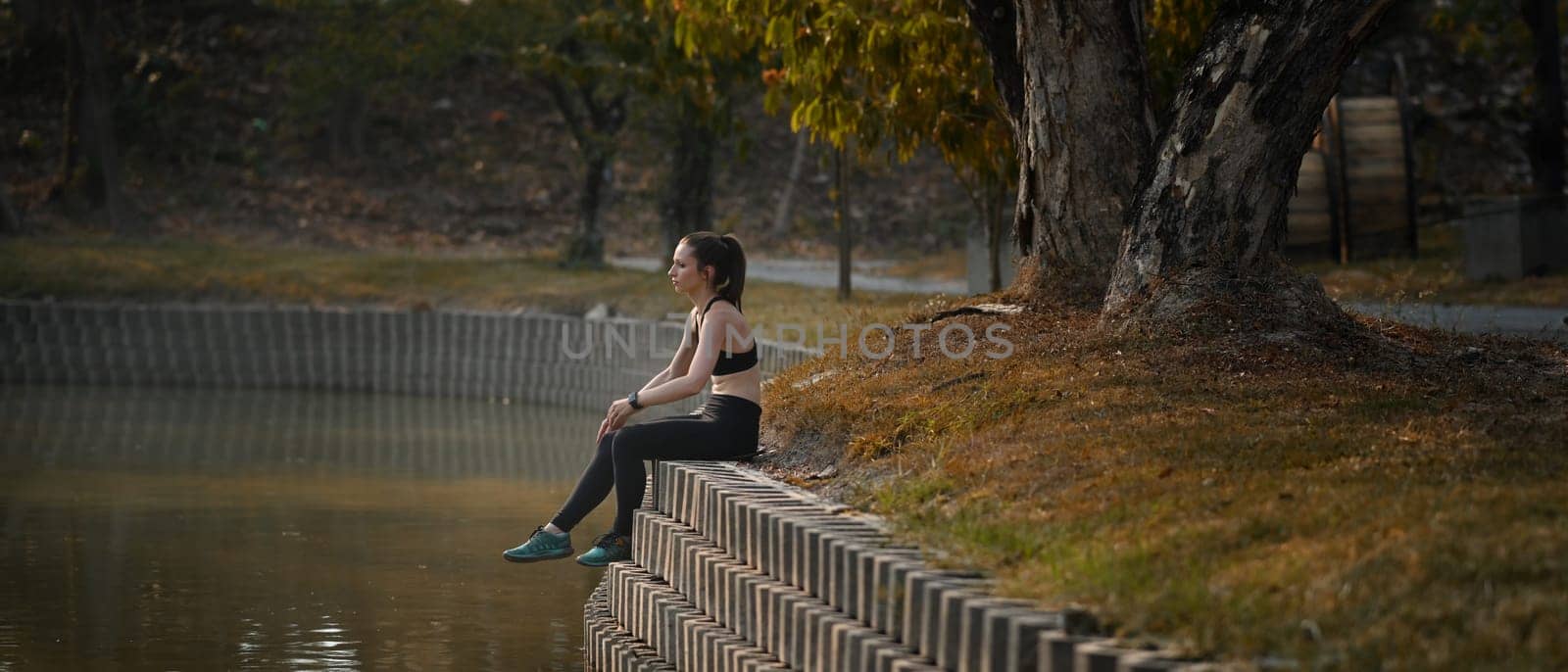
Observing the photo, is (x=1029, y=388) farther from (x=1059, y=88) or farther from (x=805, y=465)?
(x=1059, y=88)

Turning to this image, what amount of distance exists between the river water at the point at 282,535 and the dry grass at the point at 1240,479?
1.72 m

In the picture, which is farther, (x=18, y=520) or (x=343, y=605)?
(x=18, y=520)

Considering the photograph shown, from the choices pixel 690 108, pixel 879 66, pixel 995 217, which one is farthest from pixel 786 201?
pixel 879 66

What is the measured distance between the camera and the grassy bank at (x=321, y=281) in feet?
63.9

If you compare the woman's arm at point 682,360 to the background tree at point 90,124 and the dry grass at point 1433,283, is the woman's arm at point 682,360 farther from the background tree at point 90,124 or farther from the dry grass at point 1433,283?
the background tree at point 90,124

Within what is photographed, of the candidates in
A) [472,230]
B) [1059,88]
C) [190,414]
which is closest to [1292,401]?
[1059,88]

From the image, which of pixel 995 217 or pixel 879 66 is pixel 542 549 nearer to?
pixel 879 66

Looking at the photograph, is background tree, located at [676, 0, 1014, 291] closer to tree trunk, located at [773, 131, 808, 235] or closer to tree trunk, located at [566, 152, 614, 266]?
tree trunk, located at [566, 152, 614, 266]

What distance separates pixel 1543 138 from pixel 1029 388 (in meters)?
13.9

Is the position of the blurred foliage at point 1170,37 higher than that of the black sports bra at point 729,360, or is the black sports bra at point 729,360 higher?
the blurred foliage at point 1170,37

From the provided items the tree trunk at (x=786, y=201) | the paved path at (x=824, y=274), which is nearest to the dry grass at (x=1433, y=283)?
the paved path at (x=824, y=274)

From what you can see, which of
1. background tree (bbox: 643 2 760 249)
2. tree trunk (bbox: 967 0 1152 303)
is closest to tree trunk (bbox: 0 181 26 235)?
background tree (bbox: 643 2 760 249)

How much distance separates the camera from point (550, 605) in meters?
9.22

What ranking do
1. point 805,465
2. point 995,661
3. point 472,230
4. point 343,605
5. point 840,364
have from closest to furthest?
point 995,661
point 805,465
point 343,605
point 840,364
point 472,230
